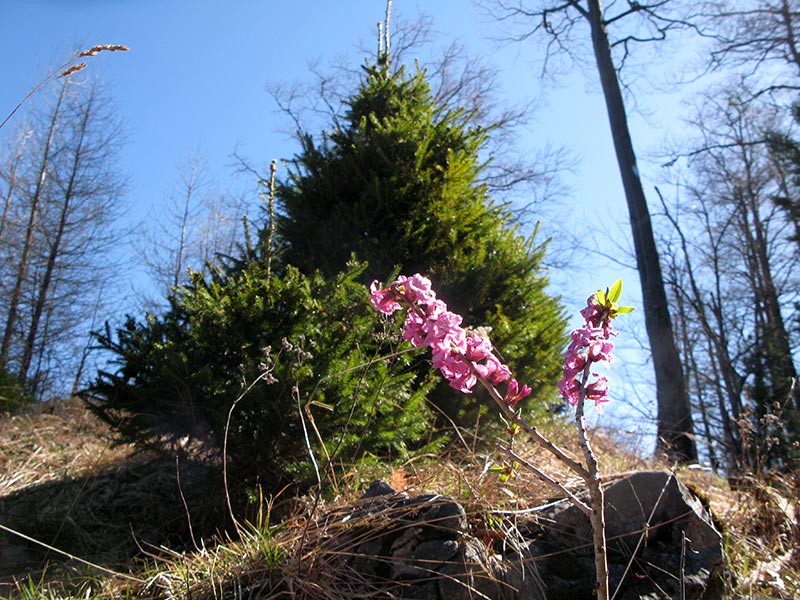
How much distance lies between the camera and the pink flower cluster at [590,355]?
156 cm

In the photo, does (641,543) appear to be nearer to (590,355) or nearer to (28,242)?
(590,355)

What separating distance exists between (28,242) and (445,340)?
1262 cm

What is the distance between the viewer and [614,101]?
30.3 ft

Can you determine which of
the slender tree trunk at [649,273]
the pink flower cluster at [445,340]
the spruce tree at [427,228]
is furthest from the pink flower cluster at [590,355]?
the slender tree trunk at [649,273]

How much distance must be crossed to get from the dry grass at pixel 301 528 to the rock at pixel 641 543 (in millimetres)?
134

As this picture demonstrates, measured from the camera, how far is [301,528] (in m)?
2.16

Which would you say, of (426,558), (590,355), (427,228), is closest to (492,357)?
(590,355)

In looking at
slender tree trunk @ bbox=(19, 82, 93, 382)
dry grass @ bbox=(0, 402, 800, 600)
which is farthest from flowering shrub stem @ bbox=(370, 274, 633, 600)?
slender tree trunk @ bbox=(19, 82, 93, 382)

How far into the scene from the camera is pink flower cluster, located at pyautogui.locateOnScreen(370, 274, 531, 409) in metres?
1.58

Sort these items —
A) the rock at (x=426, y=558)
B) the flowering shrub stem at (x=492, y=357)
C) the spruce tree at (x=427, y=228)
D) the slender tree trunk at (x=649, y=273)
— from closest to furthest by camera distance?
the flowering shrub stem at (x=492, y=357)
the rock at (x=426, y=558)
the spruce tree at (x=427, y=228)
the slender tree trunk at (x=649, y=273)

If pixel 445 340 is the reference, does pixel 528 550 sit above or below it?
below

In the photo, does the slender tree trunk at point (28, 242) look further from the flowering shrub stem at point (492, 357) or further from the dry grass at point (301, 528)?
the flowering shrub stem at point (492, 357)

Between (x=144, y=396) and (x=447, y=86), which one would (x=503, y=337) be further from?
(x=447, y=86)

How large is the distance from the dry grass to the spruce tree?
865mm
